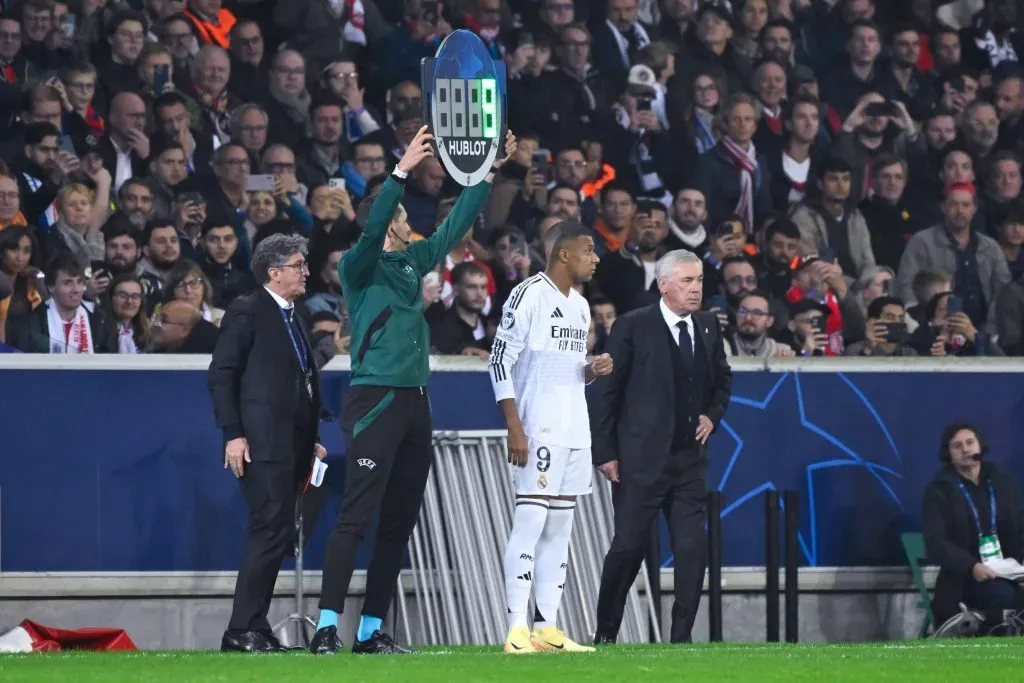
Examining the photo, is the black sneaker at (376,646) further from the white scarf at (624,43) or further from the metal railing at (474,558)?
the white scarf at (624,43)

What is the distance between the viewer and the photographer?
13117mm

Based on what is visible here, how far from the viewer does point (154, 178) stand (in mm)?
12266

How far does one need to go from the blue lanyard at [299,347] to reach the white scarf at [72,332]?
96.2 inches

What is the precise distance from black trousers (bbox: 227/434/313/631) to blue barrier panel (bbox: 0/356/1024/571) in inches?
85.2

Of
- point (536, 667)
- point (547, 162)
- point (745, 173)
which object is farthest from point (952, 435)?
point (536, 667)

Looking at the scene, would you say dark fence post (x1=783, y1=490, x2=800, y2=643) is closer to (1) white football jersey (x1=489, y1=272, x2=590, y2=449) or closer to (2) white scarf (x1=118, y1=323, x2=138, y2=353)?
(1) white football jersey (x1=489, y1=272, x2=590, y2=449)

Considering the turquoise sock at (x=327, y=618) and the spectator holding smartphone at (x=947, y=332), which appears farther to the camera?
the spectator holding smartphone at (x=947, y=332)

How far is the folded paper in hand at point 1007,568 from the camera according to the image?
11492 millimetres

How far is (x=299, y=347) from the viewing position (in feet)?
30.3

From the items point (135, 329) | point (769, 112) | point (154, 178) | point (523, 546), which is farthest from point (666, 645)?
point (769, 112)

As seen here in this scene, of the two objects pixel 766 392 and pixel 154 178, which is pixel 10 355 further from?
pixel 766 392

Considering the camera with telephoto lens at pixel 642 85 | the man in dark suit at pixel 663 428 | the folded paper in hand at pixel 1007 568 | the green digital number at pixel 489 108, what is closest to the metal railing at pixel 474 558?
the man in dark suit at pixel 663 428

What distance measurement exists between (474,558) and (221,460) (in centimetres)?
165

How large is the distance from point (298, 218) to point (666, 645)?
435 cm
